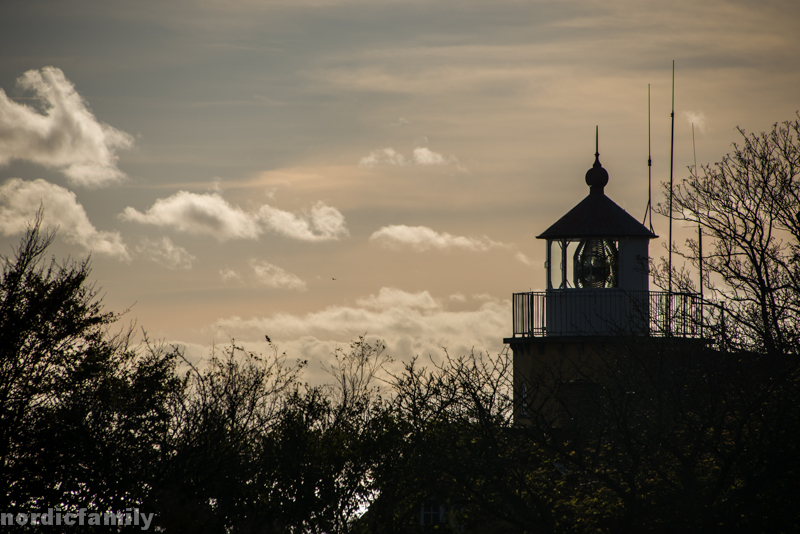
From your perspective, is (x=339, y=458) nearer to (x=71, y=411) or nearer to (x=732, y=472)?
(x=71, y=411)

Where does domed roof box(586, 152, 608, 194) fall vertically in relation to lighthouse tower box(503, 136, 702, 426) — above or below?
above

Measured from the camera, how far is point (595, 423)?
55.2 feet

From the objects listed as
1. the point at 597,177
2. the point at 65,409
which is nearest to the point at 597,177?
the point at 597,177

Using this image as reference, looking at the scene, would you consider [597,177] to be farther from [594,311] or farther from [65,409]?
[65,409]

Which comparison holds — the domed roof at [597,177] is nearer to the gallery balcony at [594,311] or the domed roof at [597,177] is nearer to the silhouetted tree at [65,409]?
the gallery balcony at [594,311]

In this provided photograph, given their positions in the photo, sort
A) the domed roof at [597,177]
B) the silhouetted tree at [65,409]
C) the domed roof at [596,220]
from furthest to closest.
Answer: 1. the domed roof at [597,177]
2. the domed roof at [596,220]
3. the silhouetted tree at [65,409]

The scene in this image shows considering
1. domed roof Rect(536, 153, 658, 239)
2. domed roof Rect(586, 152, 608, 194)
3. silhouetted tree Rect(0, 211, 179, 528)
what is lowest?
silhouetted tree Rect(0, 211, 179, 528)

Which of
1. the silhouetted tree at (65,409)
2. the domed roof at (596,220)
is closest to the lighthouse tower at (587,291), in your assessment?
the domed roof at (596,220)

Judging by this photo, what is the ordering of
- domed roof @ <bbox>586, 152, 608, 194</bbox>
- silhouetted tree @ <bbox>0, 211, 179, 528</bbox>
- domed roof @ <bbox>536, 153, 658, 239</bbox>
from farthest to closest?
1. domed roof @ <bbox>586, 152, 608, 194</bbox>
2. domed roof @ <bbox>536, 153, 658, 239</bbox>
3. silhouetted tree @ <bbox>0, 211, 179, 528</bbox>

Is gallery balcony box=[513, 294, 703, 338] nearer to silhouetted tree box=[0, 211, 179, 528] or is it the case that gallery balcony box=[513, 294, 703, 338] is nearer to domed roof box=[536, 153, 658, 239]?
domed roof box=[536, 153, 658, 239]

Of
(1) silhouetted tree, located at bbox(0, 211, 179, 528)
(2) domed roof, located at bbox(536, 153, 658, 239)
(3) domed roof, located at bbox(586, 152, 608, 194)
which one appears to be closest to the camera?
(1) silhouetted tree, located at bbox(0, 211, 179, 528)

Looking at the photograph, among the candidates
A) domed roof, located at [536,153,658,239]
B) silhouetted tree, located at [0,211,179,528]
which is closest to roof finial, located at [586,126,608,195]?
domed roof, located at [536,153,658,239]

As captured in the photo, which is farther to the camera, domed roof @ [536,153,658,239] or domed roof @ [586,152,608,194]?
domed roof @ [586,152,608,194]

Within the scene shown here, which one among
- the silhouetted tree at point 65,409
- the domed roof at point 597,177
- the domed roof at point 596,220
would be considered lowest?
the silhouetted tree at point 65,409
